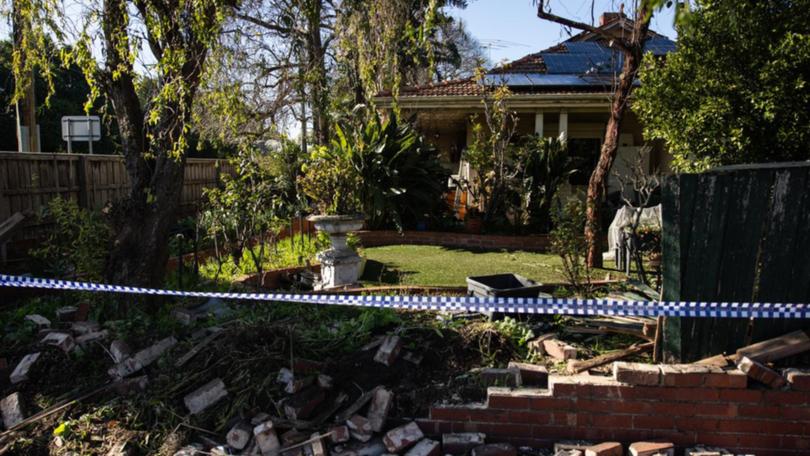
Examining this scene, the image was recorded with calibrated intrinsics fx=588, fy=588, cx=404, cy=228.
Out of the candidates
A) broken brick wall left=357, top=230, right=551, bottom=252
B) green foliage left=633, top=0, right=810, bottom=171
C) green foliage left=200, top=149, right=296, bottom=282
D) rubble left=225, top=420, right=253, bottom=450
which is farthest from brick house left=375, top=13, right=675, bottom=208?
rubble left=225, top=420, right=253, bottom=450

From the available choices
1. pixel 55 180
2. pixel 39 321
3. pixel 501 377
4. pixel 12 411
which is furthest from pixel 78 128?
pixel 501 377

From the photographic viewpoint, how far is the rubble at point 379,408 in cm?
315

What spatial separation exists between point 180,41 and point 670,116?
17.5 ft

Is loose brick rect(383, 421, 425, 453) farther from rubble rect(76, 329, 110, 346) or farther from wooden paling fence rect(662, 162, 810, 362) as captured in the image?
rubble rect(76, 329, 110, 346)

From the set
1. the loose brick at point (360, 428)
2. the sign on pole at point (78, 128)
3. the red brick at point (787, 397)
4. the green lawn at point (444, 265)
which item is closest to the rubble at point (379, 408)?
the loose brick at point (360, 428)

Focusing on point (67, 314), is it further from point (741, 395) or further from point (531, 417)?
point (741, 395)

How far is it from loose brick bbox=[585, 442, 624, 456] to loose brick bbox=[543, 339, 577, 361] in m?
0.60

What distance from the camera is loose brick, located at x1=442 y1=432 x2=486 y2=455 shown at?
3.05m

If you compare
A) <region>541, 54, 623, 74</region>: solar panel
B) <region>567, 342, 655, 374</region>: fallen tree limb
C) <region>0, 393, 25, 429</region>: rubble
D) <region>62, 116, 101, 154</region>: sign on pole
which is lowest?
<region>0, 393, 25, 429</region>: rubble

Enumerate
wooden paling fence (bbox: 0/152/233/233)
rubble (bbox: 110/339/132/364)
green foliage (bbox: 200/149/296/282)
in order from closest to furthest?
1. rubble (bbox: 110/339/132/364)
2. green foliage (bbox: 200/149/296/282)
3. wooden paling fence (bbox: 0/152/233/233)

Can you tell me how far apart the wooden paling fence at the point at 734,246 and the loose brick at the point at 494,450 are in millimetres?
1106

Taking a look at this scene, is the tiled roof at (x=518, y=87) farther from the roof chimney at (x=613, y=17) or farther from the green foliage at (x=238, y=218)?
the green foliage at (x=238, y=218)

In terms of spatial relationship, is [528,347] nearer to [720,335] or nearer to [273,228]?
[720,335]

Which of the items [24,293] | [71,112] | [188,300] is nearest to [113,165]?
[24,293]
